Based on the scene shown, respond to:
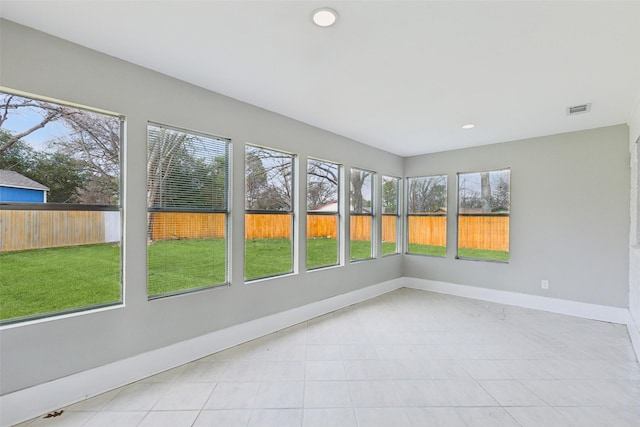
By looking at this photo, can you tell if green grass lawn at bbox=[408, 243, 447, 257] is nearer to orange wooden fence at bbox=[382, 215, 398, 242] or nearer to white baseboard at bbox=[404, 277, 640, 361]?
orange wooden fence at bbox=[382, 215, 398, 242]

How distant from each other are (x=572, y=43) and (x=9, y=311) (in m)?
4.25

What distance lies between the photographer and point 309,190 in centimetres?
402

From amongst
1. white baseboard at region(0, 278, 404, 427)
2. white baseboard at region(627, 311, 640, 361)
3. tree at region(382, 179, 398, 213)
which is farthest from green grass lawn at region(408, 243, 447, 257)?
white baseboard at region(0, 278, 404, 427)

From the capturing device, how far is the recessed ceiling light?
1746 mm

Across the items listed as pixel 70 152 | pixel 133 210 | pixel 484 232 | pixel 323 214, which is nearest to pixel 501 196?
pixel 484 232

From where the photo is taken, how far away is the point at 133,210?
Result: 2.43 meters

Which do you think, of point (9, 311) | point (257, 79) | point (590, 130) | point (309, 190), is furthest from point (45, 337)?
point (590, 130)

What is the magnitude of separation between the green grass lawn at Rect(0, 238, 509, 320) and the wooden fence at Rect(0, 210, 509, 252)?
77 millimetres

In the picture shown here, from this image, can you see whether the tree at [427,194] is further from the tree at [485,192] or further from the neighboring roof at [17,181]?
the neighboring roof at [17,181]

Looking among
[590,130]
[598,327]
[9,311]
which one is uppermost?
[590,130]

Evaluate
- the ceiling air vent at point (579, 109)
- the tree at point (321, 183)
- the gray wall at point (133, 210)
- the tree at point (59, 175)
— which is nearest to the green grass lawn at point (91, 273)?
the gray wall at point (133, 210)

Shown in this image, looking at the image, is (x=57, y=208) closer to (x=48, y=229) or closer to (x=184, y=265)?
(x=48, y=229)

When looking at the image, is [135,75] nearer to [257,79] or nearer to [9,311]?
[257,79]

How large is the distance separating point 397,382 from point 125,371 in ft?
7.29
